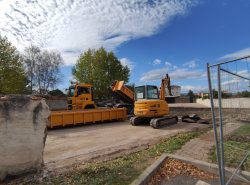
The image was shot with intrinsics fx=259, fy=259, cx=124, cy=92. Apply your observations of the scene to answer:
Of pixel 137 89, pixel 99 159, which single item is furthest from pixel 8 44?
pixel 99 159

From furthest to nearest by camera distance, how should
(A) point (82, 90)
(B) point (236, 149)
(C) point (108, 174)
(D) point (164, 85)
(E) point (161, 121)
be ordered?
(A) point (82, 90), (D) point (164, 85), (E) point (161, 121), (B) point (236, 149), (C) point (108, 174)

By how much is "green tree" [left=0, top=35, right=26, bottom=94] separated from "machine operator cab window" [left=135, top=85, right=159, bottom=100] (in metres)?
23.0

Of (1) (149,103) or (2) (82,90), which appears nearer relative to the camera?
(1) (149,103)

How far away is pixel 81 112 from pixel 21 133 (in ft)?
36.7

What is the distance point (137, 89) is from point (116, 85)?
16.7ft

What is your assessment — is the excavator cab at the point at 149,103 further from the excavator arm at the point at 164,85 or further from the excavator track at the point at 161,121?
the excavator track at the point at 161,121

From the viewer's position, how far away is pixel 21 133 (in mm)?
5668

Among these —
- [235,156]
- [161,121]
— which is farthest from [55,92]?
[235,156]

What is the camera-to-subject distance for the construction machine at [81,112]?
51.6 ft

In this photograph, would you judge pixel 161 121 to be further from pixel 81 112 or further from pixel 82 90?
pixel 82 90

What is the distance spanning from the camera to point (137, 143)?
1053cm

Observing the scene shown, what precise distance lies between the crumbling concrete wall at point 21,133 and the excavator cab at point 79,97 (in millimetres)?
13713

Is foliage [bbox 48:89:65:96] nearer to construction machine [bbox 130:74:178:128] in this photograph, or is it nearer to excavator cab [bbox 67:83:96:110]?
excavator cab [bbox 67:83:96:110]

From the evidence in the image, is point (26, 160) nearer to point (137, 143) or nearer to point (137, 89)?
point (137, 143)
